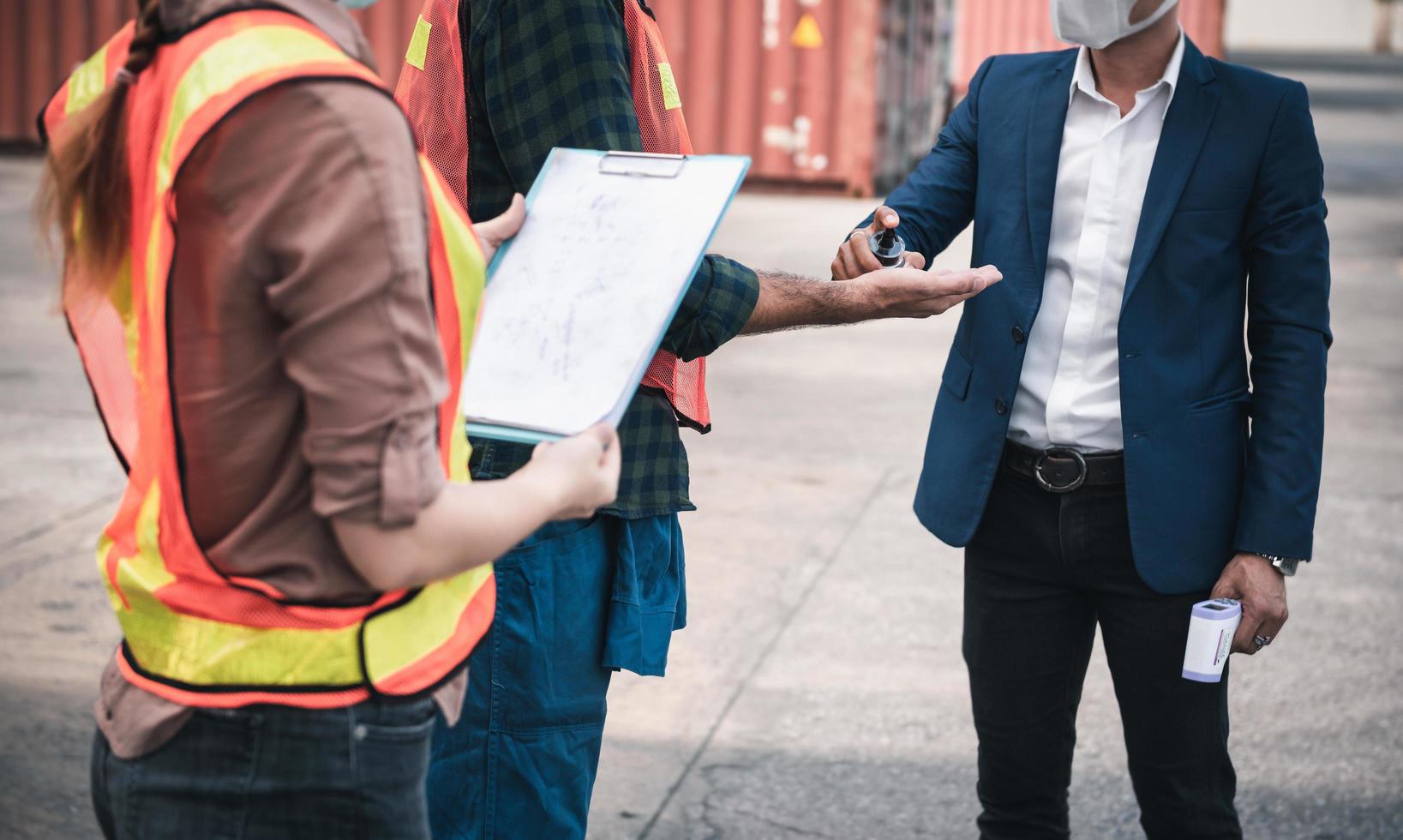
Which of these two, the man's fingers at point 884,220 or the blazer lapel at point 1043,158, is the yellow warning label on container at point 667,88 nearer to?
the man's fingers at point 884,220

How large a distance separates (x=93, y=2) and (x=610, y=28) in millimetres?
14190

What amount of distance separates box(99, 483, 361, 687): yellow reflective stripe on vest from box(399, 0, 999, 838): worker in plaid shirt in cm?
70

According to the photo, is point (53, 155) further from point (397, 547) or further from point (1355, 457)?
point (1355, 457)

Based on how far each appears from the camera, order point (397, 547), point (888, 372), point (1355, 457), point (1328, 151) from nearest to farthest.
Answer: point (397, 547)
point (1355, 457)
point (888, 372)
point (1328, 151)

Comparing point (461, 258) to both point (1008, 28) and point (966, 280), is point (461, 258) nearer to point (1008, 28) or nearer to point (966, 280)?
point (966, 280)

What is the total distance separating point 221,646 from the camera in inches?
53.5

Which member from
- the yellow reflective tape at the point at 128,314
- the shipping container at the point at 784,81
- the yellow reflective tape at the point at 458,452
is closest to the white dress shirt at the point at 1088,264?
the yellow reflective tape at the point at 458,452

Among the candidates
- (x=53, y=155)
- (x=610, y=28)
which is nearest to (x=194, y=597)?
(x=53, y=155)

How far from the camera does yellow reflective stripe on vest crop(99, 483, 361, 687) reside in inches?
53.3

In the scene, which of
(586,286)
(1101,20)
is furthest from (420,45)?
(1101,20)

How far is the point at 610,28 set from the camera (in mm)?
1948

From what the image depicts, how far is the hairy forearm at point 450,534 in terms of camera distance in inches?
51.0

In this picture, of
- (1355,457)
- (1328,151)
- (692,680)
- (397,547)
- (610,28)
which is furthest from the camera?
(1328,151)

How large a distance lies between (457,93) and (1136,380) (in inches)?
43.5
